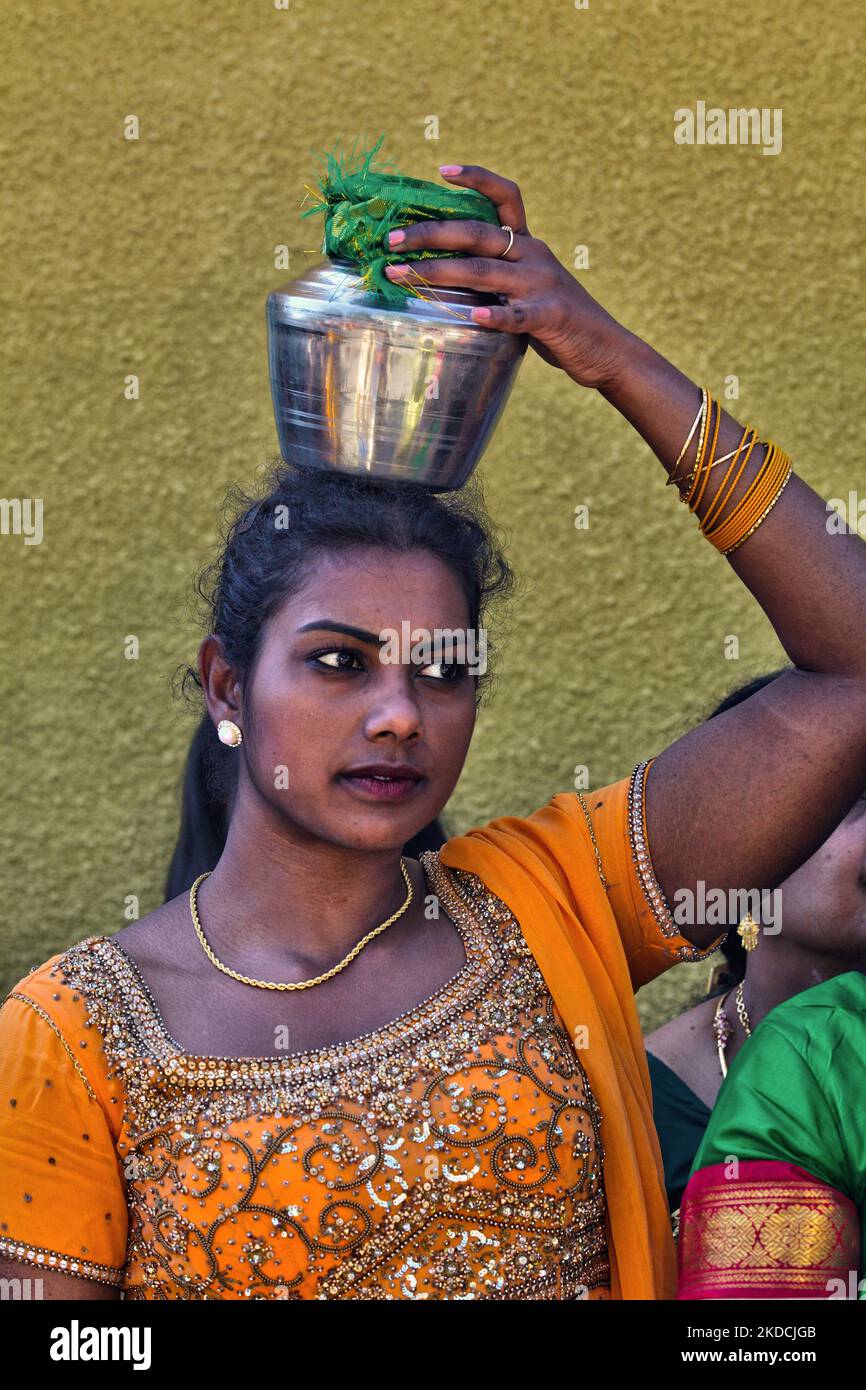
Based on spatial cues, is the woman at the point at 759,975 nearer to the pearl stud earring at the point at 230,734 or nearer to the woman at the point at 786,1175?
the woman at the point at 786,1175

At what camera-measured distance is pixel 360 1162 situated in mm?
2053

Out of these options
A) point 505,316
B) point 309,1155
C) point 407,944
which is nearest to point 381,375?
point 505,316

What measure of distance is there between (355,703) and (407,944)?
38cm

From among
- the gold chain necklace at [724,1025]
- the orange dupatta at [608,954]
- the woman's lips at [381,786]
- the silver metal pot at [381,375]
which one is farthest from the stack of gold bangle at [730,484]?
the gold chain necklace at [724,1025]

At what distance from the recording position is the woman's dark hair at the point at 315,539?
2.28 metres

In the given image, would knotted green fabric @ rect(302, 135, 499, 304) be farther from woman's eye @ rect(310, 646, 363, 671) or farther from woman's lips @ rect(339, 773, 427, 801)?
woman's lips @ rect(339, 773, 427, 801)

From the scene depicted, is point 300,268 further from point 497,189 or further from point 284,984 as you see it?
point 284,984

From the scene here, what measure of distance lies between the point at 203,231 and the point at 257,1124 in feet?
7.38

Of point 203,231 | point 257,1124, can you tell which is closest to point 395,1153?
point 257,1124

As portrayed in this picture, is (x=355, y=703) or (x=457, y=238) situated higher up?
(x=457, y=238)

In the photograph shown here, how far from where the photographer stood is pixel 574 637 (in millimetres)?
3873

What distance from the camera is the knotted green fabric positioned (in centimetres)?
200
